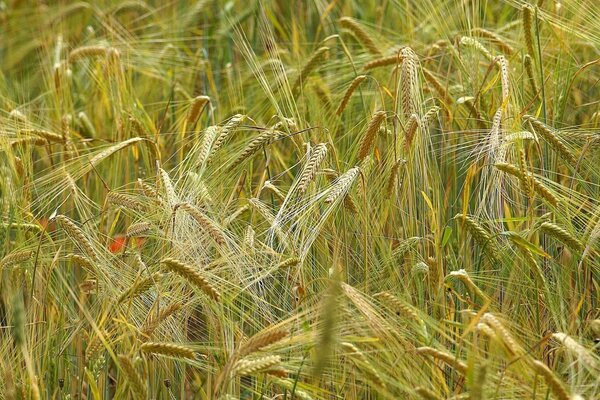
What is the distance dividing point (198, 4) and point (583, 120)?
5.77 ft

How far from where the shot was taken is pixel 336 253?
2004mm

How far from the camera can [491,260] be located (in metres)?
2.18

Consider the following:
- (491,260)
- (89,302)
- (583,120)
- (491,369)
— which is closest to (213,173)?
(89,302)

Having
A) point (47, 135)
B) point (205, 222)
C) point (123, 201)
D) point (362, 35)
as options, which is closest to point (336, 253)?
point (205, 222)

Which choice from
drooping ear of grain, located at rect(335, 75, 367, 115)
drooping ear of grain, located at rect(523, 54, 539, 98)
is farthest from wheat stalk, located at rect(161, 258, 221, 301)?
drooping ear of grain, located at rect(523, 54, 539, 98)

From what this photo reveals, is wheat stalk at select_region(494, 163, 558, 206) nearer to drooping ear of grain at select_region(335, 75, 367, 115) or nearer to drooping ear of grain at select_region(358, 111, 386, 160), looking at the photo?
drooping ear of grain at select_region(358, 111, 386, 160)

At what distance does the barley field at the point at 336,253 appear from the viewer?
71.1 inches

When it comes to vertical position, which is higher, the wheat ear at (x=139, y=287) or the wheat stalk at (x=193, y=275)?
the wheat stalk at (x=193, y=275)

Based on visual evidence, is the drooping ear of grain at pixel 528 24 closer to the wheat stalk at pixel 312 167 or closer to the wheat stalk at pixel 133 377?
the wheat stalk at pixel 312 167

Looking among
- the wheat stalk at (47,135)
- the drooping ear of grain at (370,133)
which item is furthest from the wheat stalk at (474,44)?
the wheat stalk at (47,135)

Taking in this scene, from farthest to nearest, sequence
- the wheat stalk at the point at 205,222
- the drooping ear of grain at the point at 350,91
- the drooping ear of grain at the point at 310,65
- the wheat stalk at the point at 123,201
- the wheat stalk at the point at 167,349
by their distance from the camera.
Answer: the drooping ear of grain at the point at 310,65
the drooping ear of grain at the point at 350,91
the wheat stalk at the point at 123,201
the wheat stalk at the point at 205,222
the wheat stalk at the point at 167,349

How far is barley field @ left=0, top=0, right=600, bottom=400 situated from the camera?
5.93ft

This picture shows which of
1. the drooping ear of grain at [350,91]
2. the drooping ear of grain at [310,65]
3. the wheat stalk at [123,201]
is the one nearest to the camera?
the wheat stalk at [123,201]

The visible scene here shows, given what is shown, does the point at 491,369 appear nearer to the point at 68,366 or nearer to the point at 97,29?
the point at 68,366
